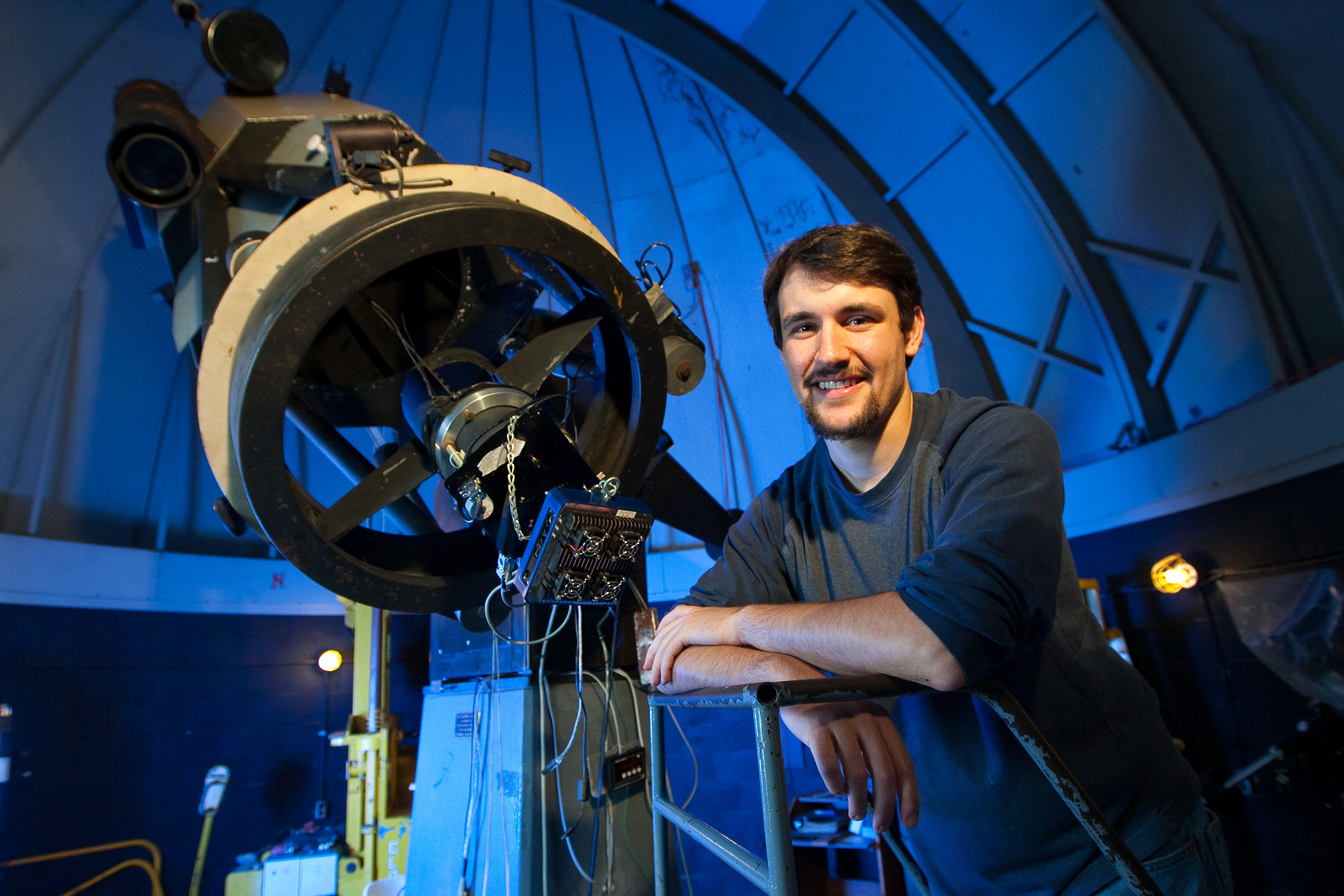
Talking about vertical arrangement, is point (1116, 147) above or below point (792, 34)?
below

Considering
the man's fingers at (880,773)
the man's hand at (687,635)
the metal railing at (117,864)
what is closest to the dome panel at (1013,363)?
the man's hand at (687,635)

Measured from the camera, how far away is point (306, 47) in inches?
187

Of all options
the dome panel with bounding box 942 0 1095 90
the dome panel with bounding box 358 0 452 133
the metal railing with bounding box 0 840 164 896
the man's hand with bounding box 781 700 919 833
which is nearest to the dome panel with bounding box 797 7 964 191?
the dome panel with bounding box 942 0 1095 90

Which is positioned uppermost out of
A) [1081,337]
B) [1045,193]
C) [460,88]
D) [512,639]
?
[460,88]

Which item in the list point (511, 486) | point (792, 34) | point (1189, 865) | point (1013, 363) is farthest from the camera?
point (1013, 363)

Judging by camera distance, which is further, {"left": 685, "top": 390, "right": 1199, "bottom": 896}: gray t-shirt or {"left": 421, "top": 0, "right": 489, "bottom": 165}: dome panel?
{"left": 421, "top": 0, "right": 489, "bottom": 165}: dome panel

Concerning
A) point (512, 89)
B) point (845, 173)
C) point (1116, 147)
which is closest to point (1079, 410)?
point (1116, 147)

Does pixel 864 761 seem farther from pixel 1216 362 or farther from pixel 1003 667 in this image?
pixel 1216 362

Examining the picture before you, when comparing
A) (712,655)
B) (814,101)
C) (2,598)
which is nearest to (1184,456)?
(814,101)

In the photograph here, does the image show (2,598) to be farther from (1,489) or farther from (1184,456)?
(1184,456)

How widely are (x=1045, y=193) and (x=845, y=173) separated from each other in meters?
1.37

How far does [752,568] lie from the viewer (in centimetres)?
146

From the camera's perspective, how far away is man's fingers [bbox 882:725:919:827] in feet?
3.25

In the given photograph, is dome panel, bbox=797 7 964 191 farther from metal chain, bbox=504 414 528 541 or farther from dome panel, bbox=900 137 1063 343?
metal chain, bbox=504 414 528 541
